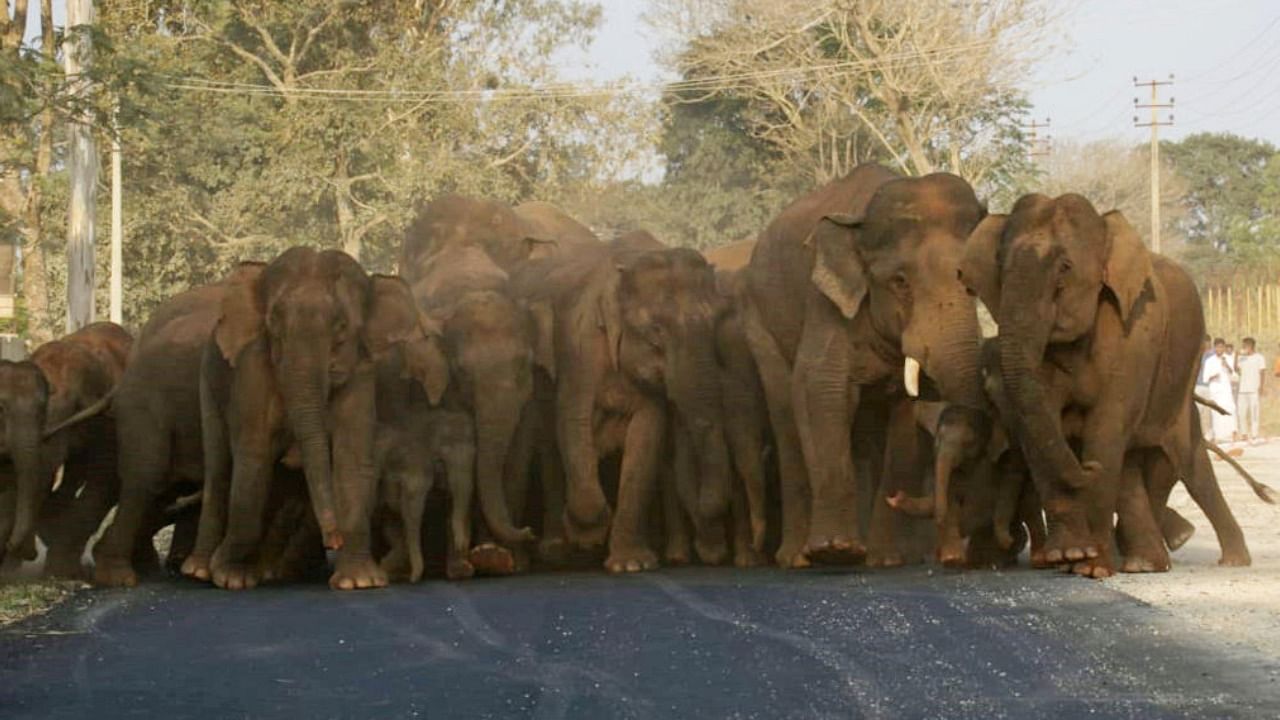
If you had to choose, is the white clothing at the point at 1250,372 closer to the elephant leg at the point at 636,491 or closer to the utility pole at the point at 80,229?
the utility pole at the point at 80,229

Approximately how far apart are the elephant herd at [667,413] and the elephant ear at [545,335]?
0.07ft

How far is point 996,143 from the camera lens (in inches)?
2151

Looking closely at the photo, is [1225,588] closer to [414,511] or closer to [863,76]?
[414,511]

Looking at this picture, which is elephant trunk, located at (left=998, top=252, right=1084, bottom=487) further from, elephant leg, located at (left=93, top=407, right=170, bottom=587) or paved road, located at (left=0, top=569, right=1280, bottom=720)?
elephant leg, located at (left=93, top=407, right=170, bottom=587)

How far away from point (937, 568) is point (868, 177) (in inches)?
122

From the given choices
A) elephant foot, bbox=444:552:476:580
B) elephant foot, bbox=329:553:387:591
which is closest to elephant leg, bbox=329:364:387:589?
elephant foot, bbox=329:553:387:591

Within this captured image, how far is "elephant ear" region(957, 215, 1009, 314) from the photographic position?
14.7 meters

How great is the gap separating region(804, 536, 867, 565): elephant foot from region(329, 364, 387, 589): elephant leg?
265cm

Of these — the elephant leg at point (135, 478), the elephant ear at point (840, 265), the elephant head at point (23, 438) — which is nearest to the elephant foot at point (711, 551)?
the elephant ear at point (840, 265)

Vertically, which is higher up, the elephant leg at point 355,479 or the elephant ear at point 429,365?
the elephant ear at point 429,365

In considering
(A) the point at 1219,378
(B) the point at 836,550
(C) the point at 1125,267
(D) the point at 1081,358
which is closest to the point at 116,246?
(A) the point at 1219,378

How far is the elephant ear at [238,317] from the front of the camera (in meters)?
15.2

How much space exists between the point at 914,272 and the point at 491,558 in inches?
126

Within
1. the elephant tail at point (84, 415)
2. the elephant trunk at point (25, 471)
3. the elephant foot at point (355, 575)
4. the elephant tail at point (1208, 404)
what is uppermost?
the elephant tail at point (1208, 404)
